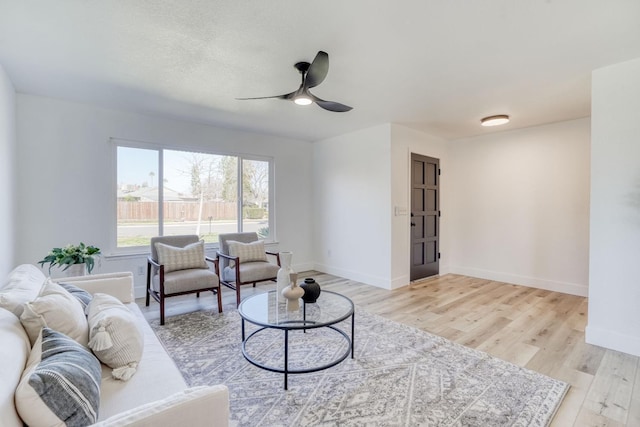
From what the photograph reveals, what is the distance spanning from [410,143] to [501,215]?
1.86 meters

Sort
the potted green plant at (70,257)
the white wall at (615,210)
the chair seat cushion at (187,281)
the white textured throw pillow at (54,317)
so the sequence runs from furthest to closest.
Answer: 1. the chair seat cushion at (187,281)
2. the potted green plant at (70,257)
3. the white wall at (615,210)
4. the white textured throw pillow at (54,317)

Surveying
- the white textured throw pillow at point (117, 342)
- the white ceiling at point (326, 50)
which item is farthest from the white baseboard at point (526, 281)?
the white textured throw pillow at point (117, 342)

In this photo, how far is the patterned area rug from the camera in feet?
5.85

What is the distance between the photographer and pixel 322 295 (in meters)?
2.81

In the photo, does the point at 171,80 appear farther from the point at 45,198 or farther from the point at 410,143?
the point at 410,143

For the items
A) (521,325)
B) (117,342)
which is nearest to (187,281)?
(117,342)

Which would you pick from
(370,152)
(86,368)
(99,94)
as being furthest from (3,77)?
(370,152)

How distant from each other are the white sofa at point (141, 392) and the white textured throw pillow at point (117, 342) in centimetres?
4

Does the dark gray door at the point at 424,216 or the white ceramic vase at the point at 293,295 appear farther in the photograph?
the dark gray door at the point at 424,216

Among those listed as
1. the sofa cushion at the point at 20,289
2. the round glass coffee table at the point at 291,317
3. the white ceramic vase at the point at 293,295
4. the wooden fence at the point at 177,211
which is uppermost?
the wooden fence at the point at 177,211

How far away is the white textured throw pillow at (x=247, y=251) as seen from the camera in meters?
3.99

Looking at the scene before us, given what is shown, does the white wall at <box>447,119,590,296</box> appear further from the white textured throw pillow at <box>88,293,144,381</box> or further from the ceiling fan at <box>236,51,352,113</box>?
the white textured throw pillow at <box>88,293,144,381</box>

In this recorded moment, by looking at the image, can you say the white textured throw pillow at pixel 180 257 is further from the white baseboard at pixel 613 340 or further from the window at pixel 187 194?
the white baseboard at pixel 613 340

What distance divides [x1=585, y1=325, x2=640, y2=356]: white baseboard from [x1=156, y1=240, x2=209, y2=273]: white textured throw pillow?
3.91 m
